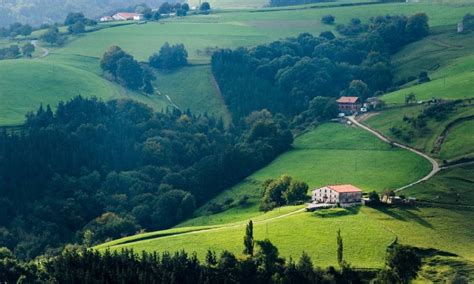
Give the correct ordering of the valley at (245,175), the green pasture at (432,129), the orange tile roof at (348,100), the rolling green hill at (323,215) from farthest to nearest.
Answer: the orange tile roof at (348,100), the green pasture at (432,129), the valley at (245,175), the rolling green hill at (323,215)

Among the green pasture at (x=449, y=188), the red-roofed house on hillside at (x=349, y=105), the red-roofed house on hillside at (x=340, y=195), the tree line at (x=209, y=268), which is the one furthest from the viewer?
the red-roofed house on hillside at (x=349, y=105)

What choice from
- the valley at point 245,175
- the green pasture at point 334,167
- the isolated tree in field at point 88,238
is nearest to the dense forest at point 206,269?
the valley at point 245,175

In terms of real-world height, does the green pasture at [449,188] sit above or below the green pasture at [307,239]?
above

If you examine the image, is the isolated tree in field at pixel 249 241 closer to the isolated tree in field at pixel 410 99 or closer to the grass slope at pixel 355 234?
the grass slope at pixel 355 234

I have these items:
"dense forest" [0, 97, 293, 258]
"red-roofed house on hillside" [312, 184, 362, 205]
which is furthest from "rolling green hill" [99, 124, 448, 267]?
"dense forest" [0, 97, 293, 258]

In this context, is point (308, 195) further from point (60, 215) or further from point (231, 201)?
point (60, 215)

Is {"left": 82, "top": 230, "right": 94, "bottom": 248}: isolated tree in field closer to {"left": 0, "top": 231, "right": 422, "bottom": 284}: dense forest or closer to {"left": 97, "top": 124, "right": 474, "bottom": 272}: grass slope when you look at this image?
{"left": 97, "top": 124, "right": 474, "bottom": 272}: grass slope

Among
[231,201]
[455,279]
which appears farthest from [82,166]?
[455,279]

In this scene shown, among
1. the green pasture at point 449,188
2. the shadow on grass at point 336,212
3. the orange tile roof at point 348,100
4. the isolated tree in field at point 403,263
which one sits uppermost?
the orange tile roof at point 348,100
